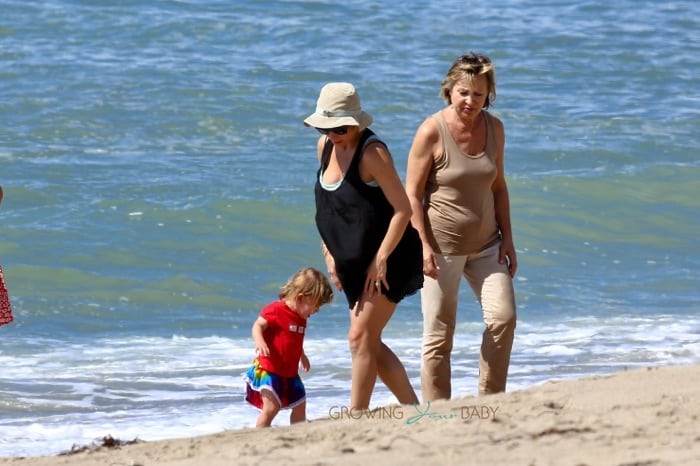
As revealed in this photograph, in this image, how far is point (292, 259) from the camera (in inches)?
455

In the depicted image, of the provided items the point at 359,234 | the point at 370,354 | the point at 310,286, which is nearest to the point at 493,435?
the point at 370,354

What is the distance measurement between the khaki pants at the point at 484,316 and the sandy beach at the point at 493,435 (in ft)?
1.15

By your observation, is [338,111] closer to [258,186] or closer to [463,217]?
[463,217]

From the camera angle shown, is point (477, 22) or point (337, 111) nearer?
point (337, 111)

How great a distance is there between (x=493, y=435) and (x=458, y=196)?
1283 mm

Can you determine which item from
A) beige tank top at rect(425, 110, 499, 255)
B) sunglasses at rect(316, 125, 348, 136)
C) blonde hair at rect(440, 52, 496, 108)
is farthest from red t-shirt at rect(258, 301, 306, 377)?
blonde hair at rect(440, 52, 496, 108)

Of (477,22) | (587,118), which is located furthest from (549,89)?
(477,22)

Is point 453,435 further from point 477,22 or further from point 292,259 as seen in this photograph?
point 477,22

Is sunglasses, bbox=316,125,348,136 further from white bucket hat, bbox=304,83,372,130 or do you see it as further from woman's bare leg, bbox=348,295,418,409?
woman's bare leg, bbox=348,295,418,409

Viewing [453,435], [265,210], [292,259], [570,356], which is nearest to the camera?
[453,435]

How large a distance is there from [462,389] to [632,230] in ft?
17.9

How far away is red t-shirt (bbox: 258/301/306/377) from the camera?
575 centimetres

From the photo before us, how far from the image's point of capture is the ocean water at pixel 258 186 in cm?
832

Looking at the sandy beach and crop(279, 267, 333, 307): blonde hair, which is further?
crop(279, 267, 333, 307): blonde hair
